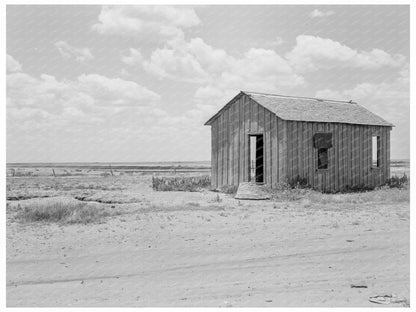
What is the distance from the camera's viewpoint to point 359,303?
22.3 ft

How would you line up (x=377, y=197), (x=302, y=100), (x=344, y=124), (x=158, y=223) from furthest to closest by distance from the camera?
(x=302, y=100) → (x=344, y=124) → (x=377, y=197) → (x=158, y=223)

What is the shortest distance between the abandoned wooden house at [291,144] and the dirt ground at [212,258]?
5.83 meters

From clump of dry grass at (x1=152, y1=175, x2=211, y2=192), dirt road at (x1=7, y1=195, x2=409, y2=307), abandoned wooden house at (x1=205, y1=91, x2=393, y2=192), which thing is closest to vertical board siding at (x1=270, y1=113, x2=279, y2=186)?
abandoned wooden house at (x1=205, y1=91, x2=393, y2=192)

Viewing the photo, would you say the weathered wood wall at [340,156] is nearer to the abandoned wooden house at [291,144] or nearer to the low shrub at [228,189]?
the abandoned wooden house at [291,144]

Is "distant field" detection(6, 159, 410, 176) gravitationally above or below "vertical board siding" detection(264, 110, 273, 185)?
below

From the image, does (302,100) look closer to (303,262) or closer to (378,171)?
(378,171)

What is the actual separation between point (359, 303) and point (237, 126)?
54.2 feet

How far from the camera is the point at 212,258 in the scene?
9500 millimetres

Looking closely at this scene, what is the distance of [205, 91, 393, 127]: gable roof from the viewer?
72.6ft

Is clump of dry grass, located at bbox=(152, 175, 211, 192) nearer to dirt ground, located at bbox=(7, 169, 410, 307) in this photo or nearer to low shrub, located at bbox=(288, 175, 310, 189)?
low shrub, located at bbox=(288, 175, 310, 189)

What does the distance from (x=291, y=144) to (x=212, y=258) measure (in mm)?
12503

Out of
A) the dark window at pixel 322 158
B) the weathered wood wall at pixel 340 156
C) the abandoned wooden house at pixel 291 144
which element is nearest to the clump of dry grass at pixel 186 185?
the abandoned wooden house at pixel 291 144

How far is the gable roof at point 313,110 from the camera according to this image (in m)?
22.1
